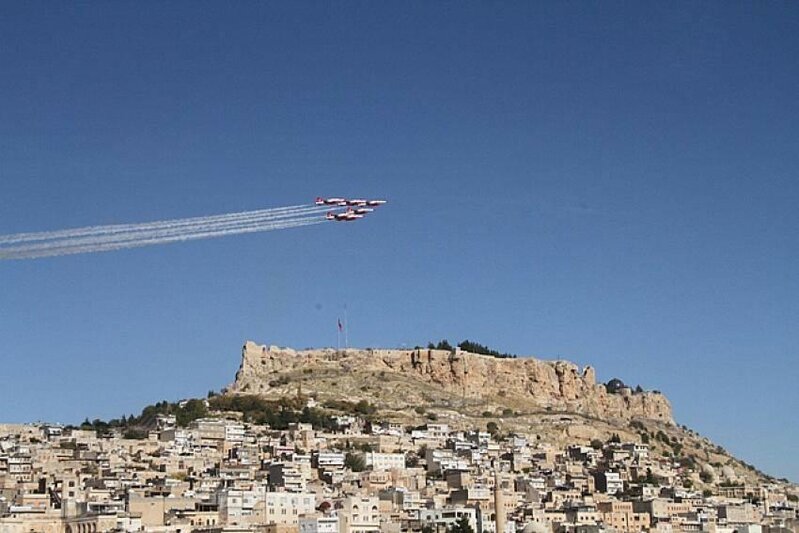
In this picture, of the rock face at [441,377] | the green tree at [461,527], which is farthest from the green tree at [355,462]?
the rock face at [441,377]

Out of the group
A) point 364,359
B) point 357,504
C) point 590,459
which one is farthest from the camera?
point 364,359

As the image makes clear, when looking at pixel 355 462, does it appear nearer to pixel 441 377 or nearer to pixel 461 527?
pixel 461 527

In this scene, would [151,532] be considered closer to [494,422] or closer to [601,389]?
[494,422]

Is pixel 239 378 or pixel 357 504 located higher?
pixel 239 378

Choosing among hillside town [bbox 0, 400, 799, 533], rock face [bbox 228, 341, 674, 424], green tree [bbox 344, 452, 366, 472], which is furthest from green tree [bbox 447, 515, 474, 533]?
rock face [bbox 228, 341, 674, 424]

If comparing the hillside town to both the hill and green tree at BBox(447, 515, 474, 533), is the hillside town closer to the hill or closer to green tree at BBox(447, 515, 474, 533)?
green tree at BBox(447, 515, 474, 533)

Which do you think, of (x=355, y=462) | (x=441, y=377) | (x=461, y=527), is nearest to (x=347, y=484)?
(x=355, y=462)

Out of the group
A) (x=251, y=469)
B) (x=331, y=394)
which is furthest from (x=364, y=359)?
(x=251, y=469)
